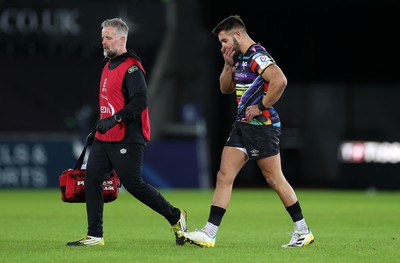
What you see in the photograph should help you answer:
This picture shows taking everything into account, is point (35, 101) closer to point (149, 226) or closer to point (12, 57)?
point (12, 57)

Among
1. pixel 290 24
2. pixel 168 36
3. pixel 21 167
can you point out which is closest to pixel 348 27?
pixel 290 24

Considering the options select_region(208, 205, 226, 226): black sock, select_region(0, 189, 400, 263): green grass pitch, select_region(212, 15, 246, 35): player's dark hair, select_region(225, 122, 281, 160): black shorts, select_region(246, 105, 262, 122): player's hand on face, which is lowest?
select_region(0, 189, 400, 263): green grass pitch

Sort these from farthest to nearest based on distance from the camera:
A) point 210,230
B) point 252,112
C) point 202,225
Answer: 1. point 202,225
2. point 210,230
3. point 252,112

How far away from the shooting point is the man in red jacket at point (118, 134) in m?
9.60

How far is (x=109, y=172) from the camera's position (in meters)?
9.77

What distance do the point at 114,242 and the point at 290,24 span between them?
1771 centimetres

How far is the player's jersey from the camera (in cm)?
974

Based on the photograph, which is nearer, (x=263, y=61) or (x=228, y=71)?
(x=263, y=61)

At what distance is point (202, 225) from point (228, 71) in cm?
338

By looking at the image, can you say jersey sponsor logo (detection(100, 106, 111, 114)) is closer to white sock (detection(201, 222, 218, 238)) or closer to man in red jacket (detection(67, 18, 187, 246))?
man in red jacket (detection(67, 18, 187, 246))

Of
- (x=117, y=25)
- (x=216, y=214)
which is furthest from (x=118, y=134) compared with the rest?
(x=216, y=214)

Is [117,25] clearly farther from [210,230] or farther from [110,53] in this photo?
[210,230]

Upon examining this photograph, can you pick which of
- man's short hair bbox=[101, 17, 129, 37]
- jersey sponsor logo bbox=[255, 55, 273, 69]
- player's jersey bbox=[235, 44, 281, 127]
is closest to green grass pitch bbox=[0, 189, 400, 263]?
player's jersey bbox=[235, 44, 281, 127]

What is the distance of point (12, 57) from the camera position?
82.9 feet
